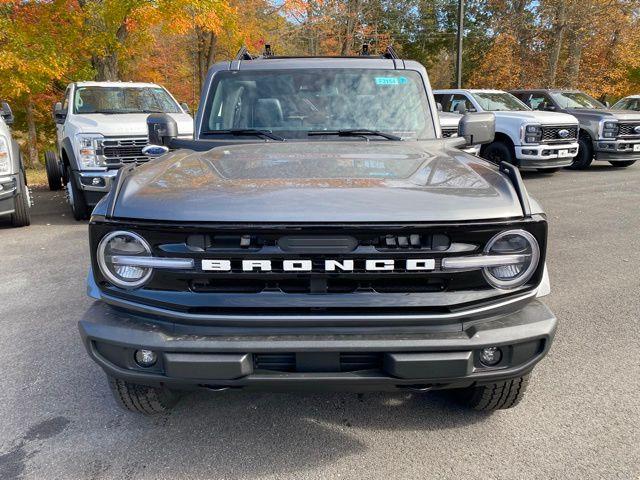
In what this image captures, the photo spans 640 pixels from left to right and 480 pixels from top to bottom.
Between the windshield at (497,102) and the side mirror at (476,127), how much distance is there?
9126 mm

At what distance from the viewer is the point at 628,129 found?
495 inches

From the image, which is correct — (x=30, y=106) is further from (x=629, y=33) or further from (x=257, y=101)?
(x=629, y=33)

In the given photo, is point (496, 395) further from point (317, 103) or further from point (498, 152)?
point (498, 152)

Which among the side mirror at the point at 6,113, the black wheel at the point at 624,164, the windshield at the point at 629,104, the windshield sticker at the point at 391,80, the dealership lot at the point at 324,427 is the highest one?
the windshield sticker at the point at 391,80

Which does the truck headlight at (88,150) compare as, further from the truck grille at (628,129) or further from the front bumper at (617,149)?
the truck grille at (628,129)

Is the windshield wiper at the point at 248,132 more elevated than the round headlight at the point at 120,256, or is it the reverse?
the windshield wiper at the point at 248,132

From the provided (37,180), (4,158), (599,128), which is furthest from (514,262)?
(37,180)

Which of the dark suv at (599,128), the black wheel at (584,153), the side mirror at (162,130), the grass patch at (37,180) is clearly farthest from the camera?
the black wheel at (584,153)

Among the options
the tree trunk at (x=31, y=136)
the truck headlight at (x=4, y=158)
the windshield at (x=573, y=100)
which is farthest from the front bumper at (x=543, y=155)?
the tree trunk at (x=31, y=136)

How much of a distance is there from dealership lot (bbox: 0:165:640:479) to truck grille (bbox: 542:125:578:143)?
8.15 metres

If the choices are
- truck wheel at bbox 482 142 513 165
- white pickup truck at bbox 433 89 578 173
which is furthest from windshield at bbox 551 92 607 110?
truck wheel at bbox 482 142 513 165

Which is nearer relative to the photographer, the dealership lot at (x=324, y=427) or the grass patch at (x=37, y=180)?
the dealership lot at (x=324, y=427)

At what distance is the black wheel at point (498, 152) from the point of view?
11.6 metres

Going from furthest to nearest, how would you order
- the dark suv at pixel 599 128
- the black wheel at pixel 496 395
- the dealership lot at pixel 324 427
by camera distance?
the dark suv at pixel 599 128 → the black wheel at pixel 496 395 → the dealership lot at pixel 324 427
